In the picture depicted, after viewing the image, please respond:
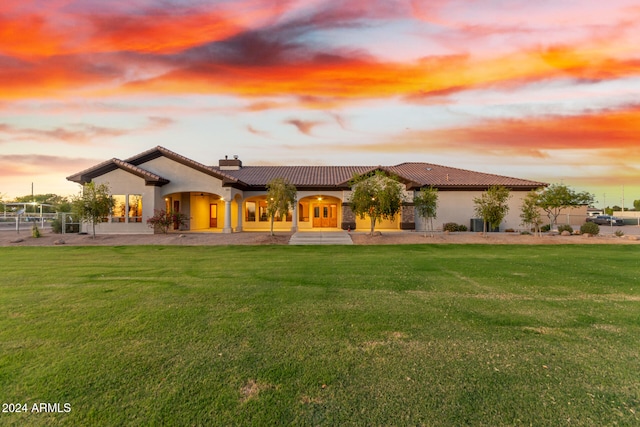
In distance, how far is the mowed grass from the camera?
9.49 ft

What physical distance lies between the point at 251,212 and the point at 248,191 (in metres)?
2.72

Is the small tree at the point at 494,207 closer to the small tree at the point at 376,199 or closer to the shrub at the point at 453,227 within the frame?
the shrub at the point at 453,227

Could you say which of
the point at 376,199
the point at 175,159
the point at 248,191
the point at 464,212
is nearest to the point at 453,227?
the point at 464,212

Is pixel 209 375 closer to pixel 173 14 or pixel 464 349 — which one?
pixel 464 349

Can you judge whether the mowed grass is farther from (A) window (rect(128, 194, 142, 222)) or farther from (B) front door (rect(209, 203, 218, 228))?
(B) front door (rect(209, 203, 218, 228))

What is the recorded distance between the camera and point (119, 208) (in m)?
22.0

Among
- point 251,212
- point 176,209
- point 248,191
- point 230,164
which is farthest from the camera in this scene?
point 230,164

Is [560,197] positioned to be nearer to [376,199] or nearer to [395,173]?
[395,173]

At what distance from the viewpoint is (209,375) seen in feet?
11.4

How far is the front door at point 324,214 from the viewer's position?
92.3 ft

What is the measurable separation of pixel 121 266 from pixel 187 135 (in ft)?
56.0

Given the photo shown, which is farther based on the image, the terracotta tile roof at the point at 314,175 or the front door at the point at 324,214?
the front door at the point at 324,214

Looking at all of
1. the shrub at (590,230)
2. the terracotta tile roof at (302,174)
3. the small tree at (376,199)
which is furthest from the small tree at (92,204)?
the shrub at (590,230)

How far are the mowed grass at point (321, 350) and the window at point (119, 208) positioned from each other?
15.4m
